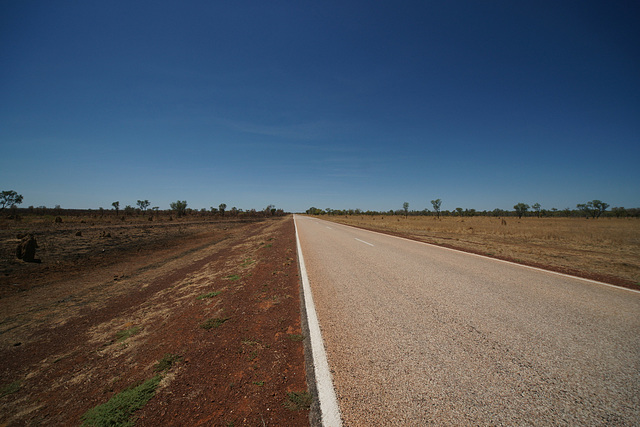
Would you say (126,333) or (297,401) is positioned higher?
(297,401)

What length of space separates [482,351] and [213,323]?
3932mm

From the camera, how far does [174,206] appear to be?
51.5 meters

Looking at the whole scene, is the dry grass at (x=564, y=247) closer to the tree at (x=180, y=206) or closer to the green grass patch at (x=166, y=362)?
the green grass patch at (x=166, y=362)

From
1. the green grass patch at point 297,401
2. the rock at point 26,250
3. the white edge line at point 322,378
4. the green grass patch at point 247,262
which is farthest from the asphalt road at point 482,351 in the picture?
the rock at point 26,250

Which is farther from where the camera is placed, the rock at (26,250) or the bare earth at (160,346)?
the rock at (26,250)

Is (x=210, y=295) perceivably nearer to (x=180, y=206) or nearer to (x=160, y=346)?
(x=160, y=346)

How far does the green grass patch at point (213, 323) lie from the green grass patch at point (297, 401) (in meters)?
2.09

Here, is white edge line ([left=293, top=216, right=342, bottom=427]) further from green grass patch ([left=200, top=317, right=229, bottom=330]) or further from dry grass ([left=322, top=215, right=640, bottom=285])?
dry grass ([left=322, top=215, right=640, bottom=285])

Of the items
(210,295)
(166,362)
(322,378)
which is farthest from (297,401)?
(210,295)

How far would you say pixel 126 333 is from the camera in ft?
12.5

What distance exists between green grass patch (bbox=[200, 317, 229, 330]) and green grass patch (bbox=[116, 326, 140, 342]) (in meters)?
1.19

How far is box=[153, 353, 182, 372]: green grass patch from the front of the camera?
108 inches

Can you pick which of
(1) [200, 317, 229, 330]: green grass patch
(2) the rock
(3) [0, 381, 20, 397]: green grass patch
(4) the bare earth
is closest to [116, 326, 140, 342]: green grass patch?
(4) the bare earth

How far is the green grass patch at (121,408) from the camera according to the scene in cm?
208
